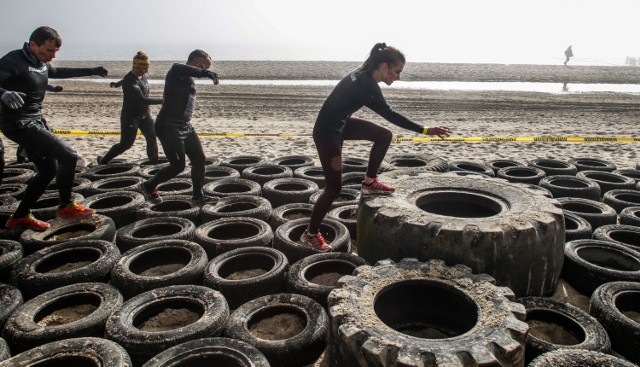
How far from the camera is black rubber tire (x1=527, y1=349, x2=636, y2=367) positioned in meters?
2.73

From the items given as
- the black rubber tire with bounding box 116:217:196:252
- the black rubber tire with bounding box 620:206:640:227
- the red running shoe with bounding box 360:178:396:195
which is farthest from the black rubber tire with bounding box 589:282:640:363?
the black rubber tire with bounding box 116:217:196:252

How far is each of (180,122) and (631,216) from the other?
6.39m

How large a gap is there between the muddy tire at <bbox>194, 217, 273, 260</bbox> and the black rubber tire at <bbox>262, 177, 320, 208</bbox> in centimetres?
110

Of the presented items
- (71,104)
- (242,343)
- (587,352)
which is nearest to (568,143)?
(587,352)

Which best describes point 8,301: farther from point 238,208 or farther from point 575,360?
point 575,360

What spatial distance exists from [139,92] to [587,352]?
8061mm

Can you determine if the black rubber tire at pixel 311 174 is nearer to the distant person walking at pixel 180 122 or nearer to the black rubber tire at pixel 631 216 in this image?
the distant person walking at pixel 180 122

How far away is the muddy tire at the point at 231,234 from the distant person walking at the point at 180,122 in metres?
1.06

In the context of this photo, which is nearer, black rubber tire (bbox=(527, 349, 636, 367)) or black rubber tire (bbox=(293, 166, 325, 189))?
black rubber tire (bbox=(527, 349, 636, 367))

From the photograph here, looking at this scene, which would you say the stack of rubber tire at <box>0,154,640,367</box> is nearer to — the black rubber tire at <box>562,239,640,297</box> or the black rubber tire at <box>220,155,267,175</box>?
the black rubber tire at <box>562,239,640,297</box>

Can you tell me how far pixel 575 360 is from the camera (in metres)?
2.77

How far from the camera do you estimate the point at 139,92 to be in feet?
26.6

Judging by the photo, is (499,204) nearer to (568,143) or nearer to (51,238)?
(51,238)

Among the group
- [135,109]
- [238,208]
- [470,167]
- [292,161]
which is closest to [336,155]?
[238,208]
